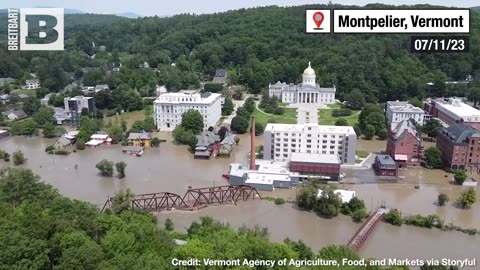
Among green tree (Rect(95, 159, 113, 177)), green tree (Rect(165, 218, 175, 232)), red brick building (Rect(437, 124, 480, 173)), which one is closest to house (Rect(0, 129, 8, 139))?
green tree (Rect(95, 159, 113, 177))

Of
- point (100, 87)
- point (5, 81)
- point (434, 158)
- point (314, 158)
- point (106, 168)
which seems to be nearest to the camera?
point (106, 168)

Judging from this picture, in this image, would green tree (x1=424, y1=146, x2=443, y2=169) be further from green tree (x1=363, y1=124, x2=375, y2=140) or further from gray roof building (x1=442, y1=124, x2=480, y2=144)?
green tree (x1=363, y1=124, x2=375, y2=140)

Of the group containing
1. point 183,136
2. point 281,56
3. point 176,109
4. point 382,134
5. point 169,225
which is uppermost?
point 281,56

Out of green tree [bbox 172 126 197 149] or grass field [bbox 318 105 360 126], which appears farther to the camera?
grass field [bbox 318 105 360 126]

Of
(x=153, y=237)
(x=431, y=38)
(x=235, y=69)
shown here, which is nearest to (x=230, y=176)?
(x=153, y=237)

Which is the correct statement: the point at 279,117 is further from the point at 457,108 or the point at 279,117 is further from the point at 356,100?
the point at 457,108

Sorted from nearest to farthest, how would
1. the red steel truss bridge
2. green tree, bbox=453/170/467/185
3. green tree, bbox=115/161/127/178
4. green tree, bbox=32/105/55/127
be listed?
the red steel truss bridge
green tree, bbox=453/170/467/185
green tree, bbox=115/161/127/178
green tree, bbox=32/105/55/127

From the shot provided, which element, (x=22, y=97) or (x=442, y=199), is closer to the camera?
(x=442, y=199)

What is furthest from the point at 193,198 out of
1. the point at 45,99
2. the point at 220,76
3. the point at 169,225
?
the point at 220,76
